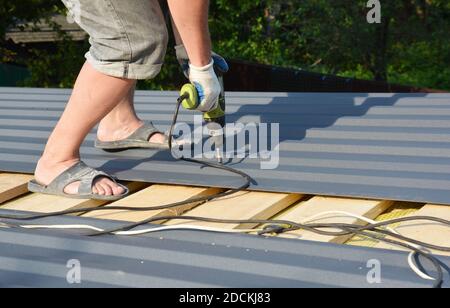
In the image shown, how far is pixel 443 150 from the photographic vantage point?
9.16ft

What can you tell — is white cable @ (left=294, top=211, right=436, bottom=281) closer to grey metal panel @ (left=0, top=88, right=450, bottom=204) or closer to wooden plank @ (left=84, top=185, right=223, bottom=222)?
grey metal panel @ (left=0, top=88, right=450, bottom=204)

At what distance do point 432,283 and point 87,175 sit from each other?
125cm

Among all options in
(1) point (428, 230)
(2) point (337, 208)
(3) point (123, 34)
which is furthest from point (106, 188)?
(1) point (428, 230)

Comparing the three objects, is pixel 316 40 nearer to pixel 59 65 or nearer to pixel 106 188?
pixel 59 65

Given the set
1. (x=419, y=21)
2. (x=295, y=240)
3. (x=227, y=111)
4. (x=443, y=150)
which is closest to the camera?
(x=295, y=240)

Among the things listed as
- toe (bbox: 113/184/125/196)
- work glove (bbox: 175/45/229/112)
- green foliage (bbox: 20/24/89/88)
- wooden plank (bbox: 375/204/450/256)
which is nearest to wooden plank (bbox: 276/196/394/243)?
wooden plank (bbox: 375/204/450/256)

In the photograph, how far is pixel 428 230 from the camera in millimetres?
2141

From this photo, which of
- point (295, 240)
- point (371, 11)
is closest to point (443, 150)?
Answer: point (295, 240)

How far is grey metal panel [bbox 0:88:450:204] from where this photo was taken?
2.55m

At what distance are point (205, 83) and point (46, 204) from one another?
2.07 ft

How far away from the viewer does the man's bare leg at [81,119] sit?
8.32ft

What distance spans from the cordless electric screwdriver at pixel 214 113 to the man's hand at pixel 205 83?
2 cm

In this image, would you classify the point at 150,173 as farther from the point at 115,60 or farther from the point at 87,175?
the point at 115,60

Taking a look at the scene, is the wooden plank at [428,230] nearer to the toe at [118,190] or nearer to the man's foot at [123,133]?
the toe at [118,190]
